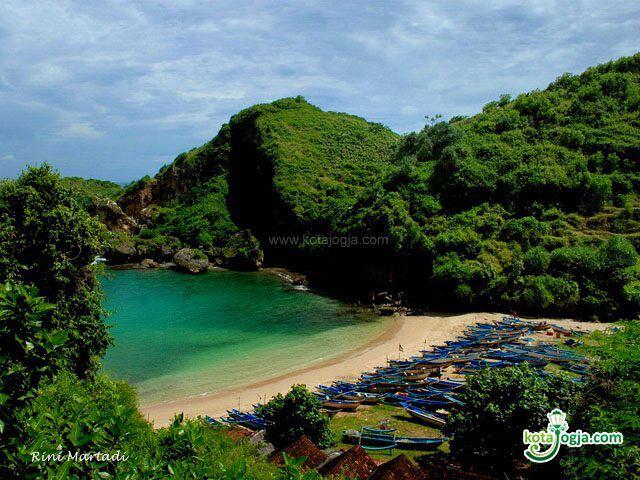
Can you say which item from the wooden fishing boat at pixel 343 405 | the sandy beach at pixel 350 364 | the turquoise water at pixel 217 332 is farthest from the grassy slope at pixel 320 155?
the wooden fishing boat at pixel 343 405

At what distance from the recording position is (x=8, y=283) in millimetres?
3742

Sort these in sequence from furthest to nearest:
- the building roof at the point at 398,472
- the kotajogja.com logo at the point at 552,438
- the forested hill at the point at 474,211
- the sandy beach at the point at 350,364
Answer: the forested hill at the point at 474,211 < the sandy beach at the point at 350,364 < the building roof at the point at 398,472 < the kotajogja.com logo at the point at 552,438

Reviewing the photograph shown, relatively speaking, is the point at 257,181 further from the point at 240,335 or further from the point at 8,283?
the point at 8,283

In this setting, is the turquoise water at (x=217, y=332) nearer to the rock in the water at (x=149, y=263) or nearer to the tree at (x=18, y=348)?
the rock in the water at (x=149, y=263)

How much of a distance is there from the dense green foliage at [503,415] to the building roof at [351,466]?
2905mm

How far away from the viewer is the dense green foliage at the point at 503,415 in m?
11.9

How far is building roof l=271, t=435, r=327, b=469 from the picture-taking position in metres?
12.6

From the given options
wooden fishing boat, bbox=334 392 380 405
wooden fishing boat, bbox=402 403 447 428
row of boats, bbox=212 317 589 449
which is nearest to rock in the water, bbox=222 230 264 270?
row of boats, bbox=212 317 589 449

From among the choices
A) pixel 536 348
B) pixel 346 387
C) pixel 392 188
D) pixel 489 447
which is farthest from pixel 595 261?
pixel 489 447

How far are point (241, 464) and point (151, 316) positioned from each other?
3771 cm

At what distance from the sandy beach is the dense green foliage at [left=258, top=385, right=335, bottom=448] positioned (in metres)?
5.80

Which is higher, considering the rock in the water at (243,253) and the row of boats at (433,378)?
the rock in the water at (243,253)

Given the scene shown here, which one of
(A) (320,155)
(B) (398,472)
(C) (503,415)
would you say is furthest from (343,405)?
(A) (320,155)

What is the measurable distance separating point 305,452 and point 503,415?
603cm
